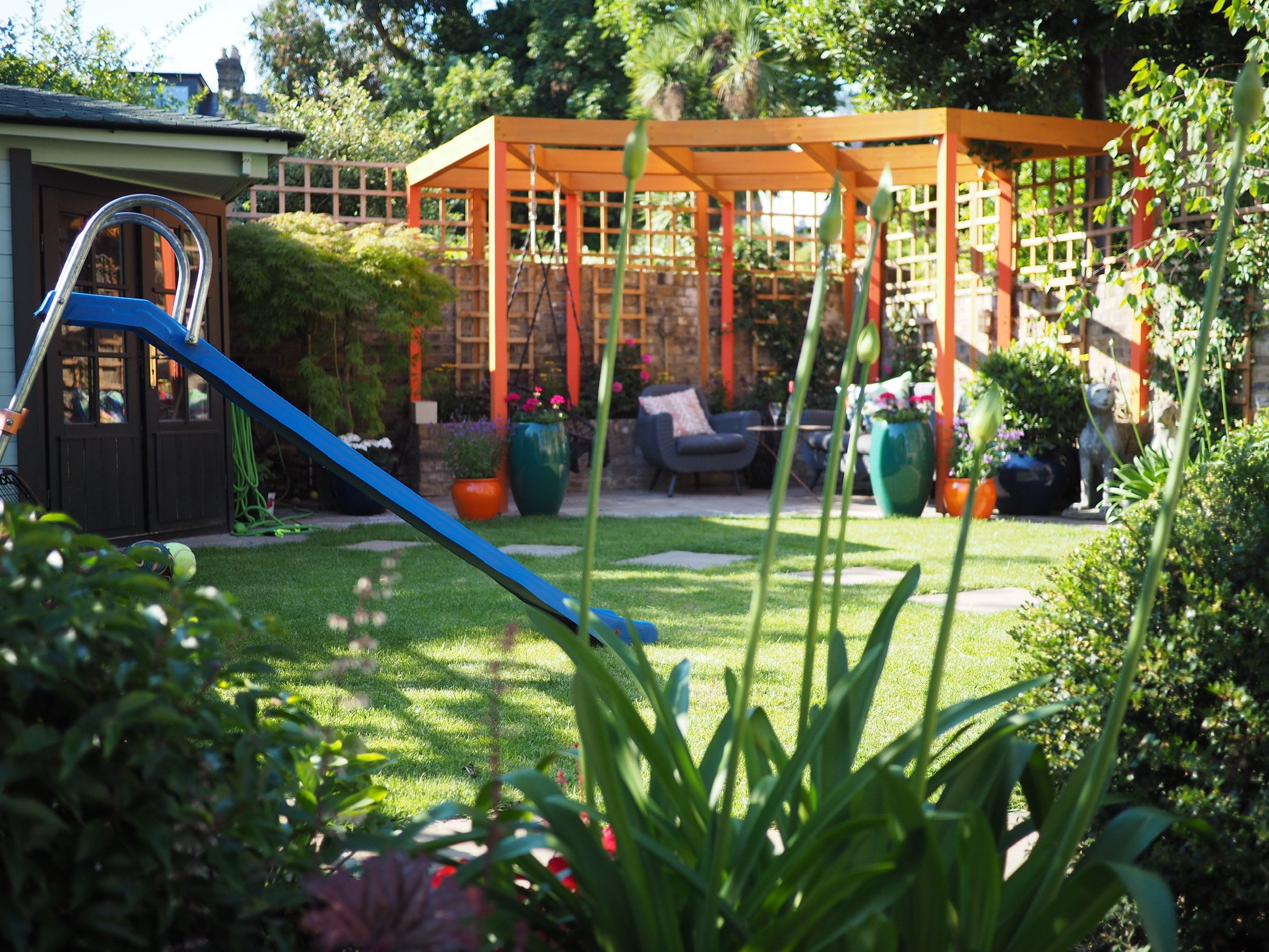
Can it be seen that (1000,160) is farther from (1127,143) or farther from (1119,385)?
(1119,385)

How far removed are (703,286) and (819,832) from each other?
1035 centimetres

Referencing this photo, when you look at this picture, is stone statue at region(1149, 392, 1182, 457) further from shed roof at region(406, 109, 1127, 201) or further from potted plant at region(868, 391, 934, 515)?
shed roof at region(406, 109, 1127, 201)

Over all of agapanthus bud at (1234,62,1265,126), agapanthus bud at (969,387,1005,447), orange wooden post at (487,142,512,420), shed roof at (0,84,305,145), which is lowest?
agapanthus bud at (969,387,1005,447)

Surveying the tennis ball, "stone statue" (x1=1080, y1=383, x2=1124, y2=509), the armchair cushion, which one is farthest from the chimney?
the tennis ball

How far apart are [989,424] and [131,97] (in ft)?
48.4

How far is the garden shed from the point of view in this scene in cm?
573

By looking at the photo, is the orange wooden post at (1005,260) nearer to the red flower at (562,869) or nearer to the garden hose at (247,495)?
the garden hose at (247,495)

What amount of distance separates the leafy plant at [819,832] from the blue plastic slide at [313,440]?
2.23m

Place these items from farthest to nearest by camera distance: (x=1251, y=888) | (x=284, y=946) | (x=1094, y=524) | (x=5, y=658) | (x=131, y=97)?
(x=131, y=97), (x=1094, y=524), (x=1251, y=888), (x=284, y=946), (x=5, y=658)

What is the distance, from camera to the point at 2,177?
573 centimetres

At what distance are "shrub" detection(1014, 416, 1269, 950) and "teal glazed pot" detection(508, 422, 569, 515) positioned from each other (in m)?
6.01

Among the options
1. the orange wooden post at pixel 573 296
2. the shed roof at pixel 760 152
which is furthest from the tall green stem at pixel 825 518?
the orange wooden post at pixel 573 296

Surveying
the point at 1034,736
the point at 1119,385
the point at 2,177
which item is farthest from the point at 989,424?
the point at 1119,385

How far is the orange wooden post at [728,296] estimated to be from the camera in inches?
434
